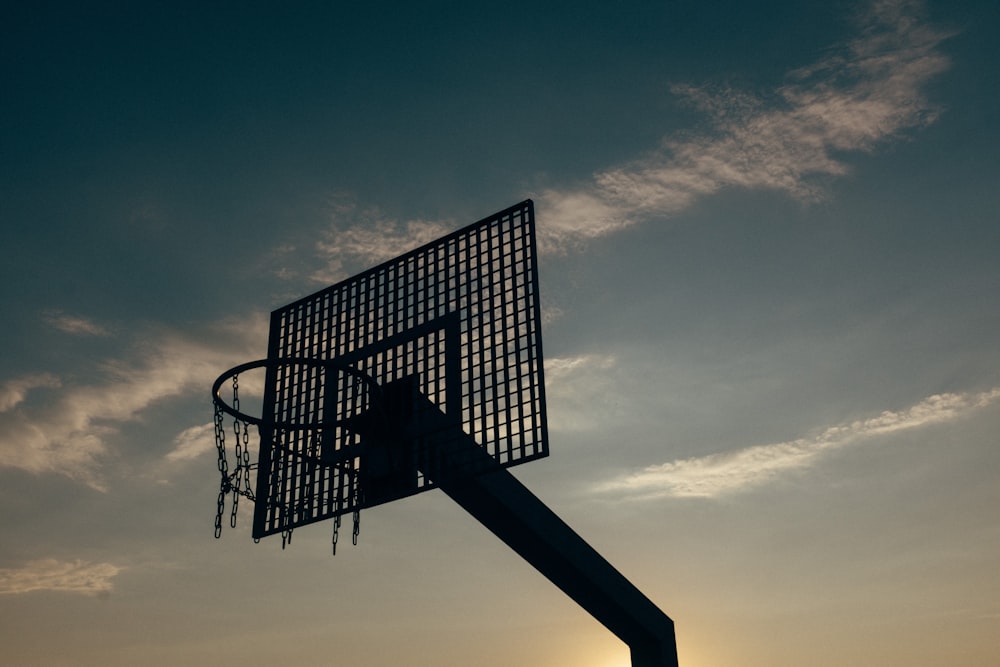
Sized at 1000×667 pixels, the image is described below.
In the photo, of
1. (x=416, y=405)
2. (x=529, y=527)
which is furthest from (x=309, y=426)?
(x=529, y=527)

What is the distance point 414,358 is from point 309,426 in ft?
4.79

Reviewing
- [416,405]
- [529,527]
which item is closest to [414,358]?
[416,405]

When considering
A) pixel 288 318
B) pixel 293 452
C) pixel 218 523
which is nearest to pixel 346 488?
pixel 293 452

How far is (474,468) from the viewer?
814 cm

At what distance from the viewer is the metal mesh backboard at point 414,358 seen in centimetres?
819

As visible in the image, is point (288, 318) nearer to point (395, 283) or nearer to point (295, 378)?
point (295, 378)

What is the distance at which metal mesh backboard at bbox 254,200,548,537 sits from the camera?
8.19 m

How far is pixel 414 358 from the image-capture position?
9.01m

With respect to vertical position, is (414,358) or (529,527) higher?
(414,358)

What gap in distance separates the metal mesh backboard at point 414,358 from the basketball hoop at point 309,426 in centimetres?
2

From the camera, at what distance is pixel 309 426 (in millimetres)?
8141

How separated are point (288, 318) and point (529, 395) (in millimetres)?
4441

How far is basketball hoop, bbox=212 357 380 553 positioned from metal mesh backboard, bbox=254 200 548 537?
18mm

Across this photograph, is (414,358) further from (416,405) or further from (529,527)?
(529,527)
